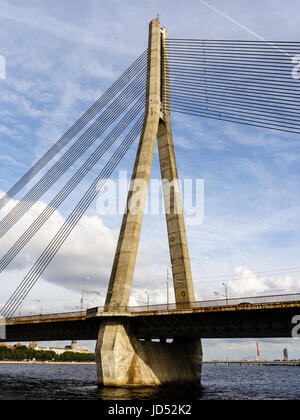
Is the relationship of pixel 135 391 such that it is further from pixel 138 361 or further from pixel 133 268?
pixel 133 268

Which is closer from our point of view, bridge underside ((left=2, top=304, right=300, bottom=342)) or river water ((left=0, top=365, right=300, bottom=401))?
river water ((left=0, top=365, right=300, bottom=401))

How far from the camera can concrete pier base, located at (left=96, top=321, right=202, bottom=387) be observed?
38688 millimetres

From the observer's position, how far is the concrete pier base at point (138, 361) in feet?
127

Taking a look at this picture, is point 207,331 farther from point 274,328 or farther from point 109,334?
point 109,334

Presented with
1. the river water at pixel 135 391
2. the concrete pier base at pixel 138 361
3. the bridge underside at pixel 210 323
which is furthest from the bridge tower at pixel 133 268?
the river water at pixel 135 391

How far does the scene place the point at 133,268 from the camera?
43.3 metres

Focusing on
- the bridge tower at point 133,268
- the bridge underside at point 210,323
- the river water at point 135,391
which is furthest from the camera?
the bridge tower at point 133,268

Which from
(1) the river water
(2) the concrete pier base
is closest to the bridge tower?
(2) the concrete pier base

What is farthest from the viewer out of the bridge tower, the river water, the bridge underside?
the bridge tower

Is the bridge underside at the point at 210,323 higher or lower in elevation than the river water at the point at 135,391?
higher

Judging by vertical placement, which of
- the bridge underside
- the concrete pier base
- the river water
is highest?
the bridge underside

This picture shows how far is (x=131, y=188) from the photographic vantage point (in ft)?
152

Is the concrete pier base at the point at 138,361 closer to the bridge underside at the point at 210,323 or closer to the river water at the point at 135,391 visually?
the bridge underside at the point at 210,323

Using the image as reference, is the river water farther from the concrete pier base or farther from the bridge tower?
the bridge tower
